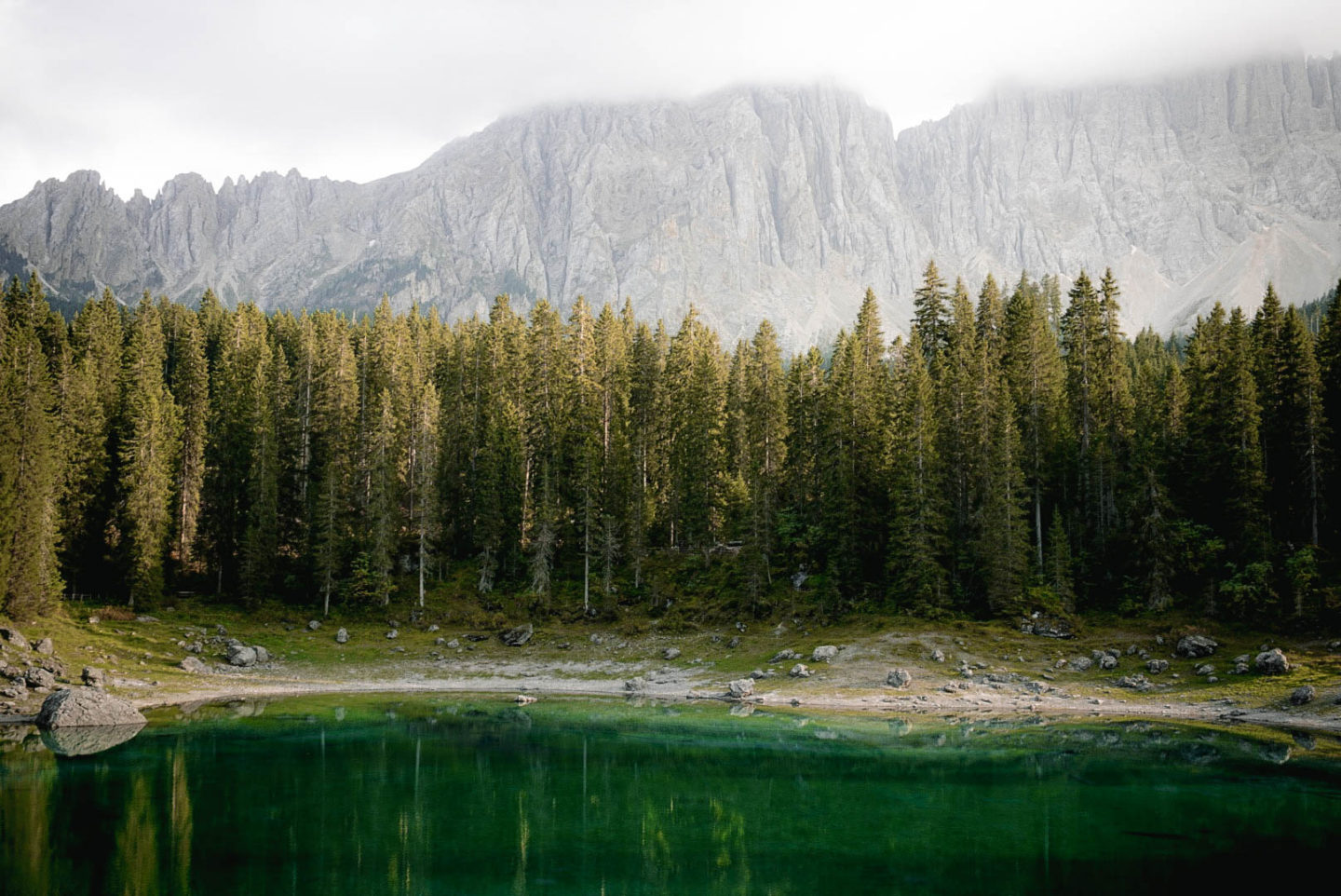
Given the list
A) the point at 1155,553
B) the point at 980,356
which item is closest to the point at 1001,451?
the point at 980,356

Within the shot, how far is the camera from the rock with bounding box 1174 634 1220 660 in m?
44.5

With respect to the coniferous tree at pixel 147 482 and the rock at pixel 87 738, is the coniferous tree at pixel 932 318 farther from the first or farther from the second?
the rock at pixel 87 738

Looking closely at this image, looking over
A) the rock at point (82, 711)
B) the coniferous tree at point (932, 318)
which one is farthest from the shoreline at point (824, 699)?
the coniferous tree at point (932, 318)

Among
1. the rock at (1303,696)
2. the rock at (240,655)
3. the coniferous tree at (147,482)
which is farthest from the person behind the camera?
the coniferous tree at (147,482)

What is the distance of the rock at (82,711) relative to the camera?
1430 inches

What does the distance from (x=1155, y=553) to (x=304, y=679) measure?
5272 cm

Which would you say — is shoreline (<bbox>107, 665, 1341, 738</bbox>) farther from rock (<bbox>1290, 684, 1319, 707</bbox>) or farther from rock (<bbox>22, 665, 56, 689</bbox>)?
rock (<bbox>22, 665, 56, 689</bbox>)

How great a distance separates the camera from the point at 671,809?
82.6 ft

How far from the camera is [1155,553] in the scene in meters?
51.7

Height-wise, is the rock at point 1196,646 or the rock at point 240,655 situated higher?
the rock at point 1196,646

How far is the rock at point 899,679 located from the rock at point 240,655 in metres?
38.8

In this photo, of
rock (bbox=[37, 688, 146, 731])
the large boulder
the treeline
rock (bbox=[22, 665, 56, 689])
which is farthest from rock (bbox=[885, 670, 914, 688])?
rock (bbox=[22, 665, 56, 689])

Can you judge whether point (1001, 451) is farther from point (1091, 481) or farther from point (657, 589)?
point (657, 589)

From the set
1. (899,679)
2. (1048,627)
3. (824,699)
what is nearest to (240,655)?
(824,699)
